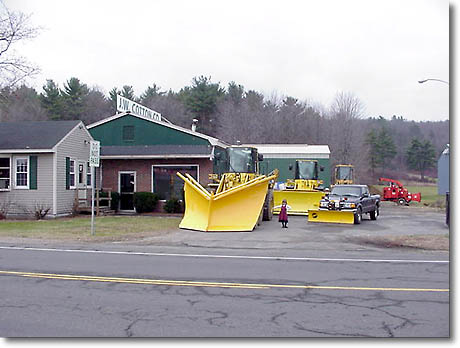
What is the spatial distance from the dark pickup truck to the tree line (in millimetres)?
40273

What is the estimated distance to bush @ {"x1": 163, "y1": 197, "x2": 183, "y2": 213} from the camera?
27719mm

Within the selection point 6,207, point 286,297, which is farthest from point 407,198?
point 286,297

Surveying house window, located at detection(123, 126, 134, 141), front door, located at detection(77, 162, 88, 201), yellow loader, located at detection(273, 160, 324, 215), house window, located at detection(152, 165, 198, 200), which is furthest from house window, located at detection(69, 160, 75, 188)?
yellow loader, located at detection(273, 160, 324, 215)

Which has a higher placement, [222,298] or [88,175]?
[88,175]

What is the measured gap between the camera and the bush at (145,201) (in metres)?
28.0

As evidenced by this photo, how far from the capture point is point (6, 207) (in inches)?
995

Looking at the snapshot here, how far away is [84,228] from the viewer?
20594 mm

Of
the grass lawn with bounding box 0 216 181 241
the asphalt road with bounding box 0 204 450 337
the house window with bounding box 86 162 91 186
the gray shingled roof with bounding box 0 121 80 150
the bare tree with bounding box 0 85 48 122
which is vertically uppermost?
the bare tree with bounding box 0 85 48 122

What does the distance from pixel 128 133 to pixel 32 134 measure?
5605 mm

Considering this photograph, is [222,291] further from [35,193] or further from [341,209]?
[35,193]

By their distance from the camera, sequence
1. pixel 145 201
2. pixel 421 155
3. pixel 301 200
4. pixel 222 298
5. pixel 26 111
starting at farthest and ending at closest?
pixel 421 155 → pixel 26 111 → pixel 145 201 → pixel 301 200 → pixel 222 298

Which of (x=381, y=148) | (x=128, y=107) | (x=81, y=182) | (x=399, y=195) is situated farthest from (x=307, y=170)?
(x=381, y=148)

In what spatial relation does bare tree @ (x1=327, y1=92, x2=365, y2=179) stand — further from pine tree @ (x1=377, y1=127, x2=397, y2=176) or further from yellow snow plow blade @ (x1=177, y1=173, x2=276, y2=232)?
yellow snow plow blade @ (x1=177, y1=173, x2=276, y2=232)

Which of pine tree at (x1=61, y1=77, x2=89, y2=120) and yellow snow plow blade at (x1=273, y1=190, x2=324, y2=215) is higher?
pine tree at (x1=61, y1=77, x2=89, y2=120)
